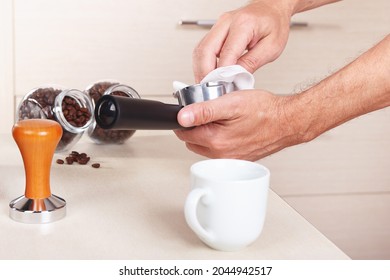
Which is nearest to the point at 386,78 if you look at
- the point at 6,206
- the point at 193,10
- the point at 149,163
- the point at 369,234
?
the point at 149,163

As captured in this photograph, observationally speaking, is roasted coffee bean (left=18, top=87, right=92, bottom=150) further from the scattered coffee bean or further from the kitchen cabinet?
the kitchen cabinet

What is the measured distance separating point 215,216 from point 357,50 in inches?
57.4

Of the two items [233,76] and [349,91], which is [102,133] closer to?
[233,76]

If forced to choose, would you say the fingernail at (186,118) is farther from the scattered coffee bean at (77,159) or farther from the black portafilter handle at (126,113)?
the scattered coffee bean at (77,159)

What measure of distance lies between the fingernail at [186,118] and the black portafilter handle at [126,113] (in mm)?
50

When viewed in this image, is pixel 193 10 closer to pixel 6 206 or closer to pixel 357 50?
pixel 357 50

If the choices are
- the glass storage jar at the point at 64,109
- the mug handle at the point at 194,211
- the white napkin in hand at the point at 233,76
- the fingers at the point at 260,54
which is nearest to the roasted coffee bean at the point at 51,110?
the glass storage jar at the point at 64,109

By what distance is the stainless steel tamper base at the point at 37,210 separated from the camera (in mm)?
784

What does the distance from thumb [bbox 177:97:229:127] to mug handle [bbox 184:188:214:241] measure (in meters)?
0.22

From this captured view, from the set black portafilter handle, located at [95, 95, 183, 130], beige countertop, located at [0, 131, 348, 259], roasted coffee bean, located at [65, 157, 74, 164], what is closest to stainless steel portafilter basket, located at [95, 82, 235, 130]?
black portafilter handle, located at [95, 95, 183, 130]

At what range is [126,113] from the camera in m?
0.77

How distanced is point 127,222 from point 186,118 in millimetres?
184

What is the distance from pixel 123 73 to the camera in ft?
6.18

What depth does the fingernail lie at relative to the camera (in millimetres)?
894
